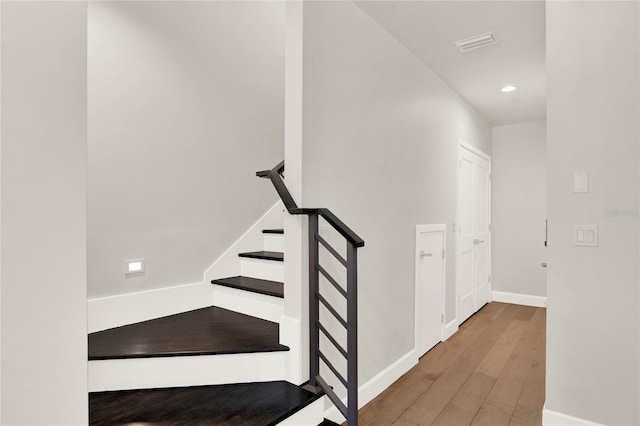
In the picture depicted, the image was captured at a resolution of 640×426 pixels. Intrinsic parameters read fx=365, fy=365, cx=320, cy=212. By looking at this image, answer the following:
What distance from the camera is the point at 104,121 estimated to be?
1.93 m

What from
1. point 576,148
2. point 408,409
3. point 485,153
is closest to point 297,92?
point 576,148

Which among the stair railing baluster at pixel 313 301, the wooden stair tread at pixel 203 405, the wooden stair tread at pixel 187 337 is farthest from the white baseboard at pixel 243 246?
the stair railing baluster at pixel 313 301

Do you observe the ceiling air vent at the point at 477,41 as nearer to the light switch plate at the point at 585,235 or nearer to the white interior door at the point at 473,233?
the white interior door at the point at 473,233

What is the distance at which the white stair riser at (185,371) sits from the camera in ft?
5.95

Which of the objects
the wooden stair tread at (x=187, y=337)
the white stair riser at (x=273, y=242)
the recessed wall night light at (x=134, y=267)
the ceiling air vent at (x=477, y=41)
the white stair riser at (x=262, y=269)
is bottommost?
the wooden stair tread at (x=187, y=337)

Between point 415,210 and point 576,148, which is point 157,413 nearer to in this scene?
point 415,210

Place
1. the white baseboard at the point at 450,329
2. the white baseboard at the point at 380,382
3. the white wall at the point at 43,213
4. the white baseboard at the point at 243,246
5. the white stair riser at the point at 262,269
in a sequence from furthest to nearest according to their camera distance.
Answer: the white baseboard at the point at 450,329
the white baseboard at the point at 243,246
the white stair riser at the point at 262,269
the white baseboard at the point at 380,382
the white wall at the point at 43,213

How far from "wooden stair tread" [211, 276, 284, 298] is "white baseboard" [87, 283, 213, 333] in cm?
16

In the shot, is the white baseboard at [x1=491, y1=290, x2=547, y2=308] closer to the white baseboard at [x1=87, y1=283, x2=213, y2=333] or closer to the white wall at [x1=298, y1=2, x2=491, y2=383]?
the white wall at [x1=298, y1=2, x2=491, y2=383]

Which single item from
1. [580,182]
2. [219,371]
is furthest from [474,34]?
[219,371]

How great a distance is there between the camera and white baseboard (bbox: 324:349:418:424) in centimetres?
202

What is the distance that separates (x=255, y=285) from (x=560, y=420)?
1930mm

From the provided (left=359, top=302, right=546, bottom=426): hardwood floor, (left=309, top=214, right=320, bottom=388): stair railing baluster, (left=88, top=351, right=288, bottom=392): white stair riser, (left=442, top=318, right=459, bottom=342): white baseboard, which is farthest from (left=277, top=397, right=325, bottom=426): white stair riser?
(left=442, top=318, right=459, bottom=342): white baseboard

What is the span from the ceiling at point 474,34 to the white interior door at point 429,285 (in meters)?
1.44
